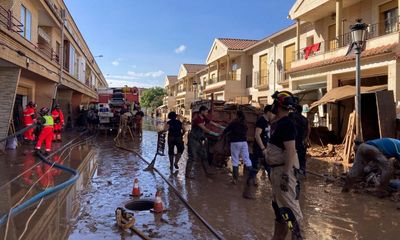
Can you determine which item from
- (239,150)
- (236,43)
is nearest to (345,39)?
(239,150)

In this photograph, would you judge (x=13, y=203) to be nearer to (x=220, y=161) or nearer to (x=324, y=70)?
(x=220, y=161)

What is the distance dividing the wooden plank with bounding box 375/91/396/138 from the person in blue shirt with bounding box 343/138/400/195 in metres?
4.31

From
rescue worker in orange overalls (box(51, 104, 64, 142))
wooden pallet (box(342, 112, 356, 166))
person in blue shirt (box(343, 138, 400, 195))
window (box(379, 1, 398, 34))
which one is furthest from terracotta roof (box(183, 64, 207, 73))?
person in blue shirt (box(343, 138, 400, 195))

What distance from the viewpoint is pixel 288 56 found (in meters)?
25.3

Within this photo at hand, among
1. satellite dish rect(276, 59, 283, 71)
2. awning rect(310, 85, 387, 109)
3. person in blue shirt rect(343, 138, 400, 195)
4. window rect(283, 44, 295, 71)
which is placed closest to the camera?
person in blue shirt rect(343, 138, 400, 195)

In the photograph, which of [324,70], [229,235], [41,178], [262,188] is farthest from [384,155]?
[324,70]

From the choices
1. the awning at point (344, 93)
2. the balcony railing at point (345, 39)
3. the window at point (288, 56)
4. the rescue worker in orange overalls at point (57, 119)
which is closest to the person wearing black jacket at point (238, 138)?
the awning at point (344, 93)

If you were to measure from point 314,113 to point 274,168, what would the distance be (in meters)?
16.4

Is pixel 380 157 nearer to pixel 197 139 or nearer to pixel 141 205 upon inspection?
pixel 197 139

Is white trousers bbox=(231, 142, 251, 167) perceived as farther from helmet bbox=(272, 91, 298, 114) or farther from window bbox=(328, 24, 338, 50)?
window bbox=(328, 24, 338, 50)

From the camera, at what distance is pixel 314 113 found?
1980 cm

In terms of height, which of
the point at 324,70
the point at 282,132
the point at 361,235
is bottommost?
the point at 361,235

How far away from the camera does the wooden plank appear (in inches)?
450

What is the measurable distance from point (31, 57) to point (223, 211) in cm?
1123
